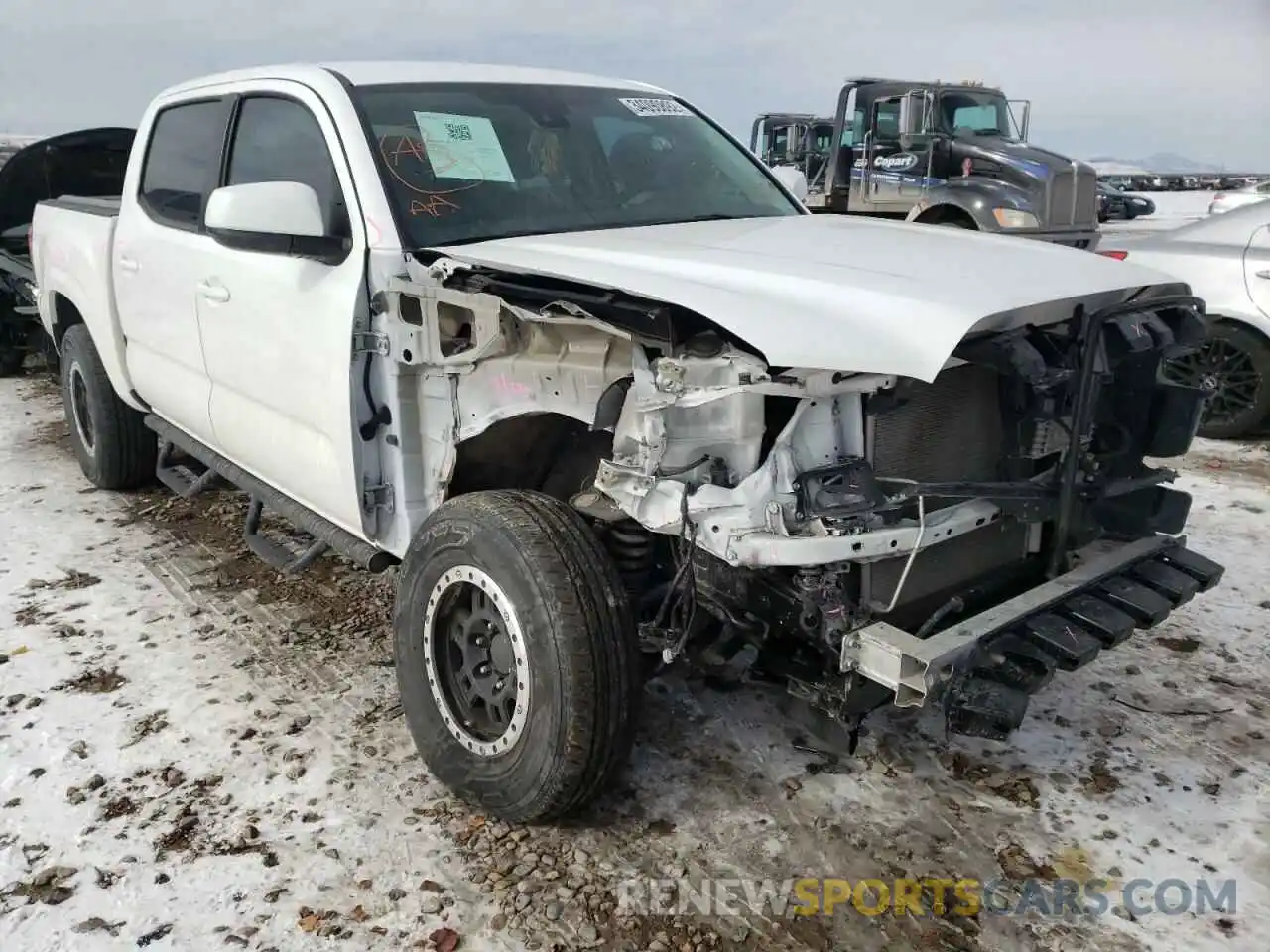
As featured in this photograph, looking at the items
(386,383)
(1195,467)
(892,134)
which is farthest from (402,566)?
(892,134)

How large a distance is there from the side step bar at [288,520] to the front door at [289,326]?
7 centimetres

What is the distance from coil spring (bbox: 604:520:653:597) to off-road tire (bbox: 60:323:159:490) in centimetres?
359

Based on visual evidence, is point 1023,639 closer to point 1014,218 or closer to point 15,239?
point 15,239

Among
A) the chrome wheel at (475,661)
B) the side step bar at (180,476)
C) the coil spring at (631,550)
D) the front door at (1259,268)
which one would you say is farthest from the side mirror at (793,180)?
the front door at (1259,268)

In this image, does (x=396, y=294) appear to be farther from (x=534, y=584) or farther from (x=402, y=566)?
(x=534, y=584)

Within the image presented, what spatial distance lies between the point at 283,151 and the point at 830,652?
259 cm

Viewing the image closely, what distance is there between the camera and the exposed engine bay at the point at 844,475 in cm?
230

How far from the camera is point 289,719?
132 inches

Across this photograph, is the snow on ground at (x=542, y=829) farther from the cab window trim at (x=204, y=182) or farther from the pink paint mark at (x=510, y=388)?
the cab window trim at (x=204, y=182)

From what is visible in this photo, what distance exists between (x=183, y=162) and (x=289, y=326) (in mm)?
1521

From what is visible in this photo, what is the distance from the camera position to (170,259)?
13.7 feet

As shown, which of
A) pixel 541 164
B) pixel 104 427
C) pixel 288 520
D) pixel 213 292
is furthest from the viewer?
pixel 104 427

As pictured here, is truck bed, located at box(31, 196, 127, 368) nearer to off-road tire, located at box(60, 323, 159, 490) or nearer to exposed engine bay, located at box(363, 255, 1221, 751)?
off-road tire, located at box(60, 323, 159, 490)

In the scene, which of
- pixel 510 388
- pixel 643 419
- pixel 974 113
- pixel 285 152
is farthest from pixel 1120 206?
pixel 643 419
